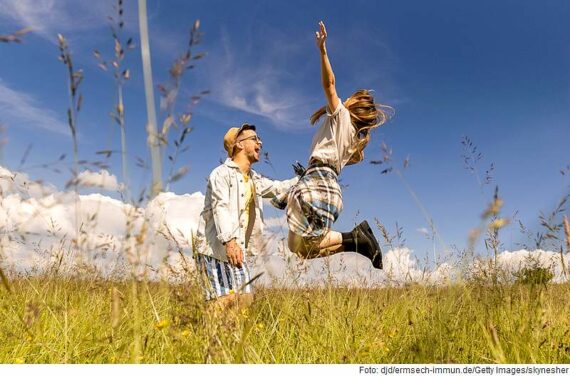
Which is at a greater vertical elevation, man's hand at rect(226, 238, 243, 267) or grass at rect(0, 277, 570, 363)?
man's hand at rect(226, 238, 243, 267)

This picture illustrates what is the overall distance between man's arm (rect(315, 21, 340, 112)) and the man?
2.29 feet

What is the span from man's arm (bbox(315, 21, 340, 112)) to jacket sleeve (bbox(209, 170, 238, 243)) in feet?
3.43

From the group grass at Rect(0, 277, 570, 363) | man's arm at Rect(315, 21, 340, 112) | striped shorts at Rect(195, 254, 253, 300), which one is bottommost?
grass at Rect(0, 277, 570, 363)

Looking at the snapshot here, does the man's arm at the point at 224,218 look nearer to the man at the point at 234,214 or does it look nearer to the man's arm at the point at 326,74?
the man at the point at 234,214

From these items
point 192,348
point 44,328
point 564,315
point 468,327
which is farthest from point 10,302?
point 564,315

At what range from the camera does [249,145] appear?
4.26 metres

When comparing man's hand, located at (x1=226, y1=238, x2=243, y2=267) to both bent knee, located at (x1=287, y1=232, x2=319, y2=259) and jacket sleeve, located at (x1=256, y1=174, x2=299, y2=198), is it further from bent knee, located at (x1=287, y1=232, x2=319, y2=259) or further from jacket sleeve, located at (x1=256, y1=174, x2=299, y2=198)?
jacket sleeve, located at (x1=256, y1=174, x2=299, y2=198)

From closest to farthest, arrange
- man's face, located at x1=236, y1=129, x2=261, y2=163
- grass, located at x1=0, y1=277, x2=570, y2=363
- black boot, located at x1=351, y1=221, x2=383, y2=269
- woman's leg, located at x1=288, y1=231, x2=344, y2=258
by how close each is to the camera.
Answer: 1. grass, located at x1=0, y1=277, x2=570, y2=363
2. woman's leg, located at x1=288, y1=231, x2=344, y2=258
3. man's face, located at x1=236, y1=129, x2=261, y2=163
4. black boot, located at x1=351, y1=221, x2=383, y2=269

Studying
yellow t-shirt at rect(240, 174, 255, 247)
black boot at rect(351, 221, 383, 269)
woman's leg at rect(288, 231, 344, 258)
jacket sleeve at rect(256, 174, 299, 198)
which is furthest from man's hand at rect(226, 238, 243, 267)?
black boot at rect(351, 221, 383, 269)

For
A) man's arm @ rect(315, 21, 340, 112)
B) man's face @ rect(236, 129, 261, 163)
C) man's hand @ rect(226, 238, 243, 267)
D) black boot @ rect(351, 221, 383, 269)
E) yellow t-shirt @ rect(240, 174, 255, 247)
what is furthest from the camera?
black boot @ rect(351, 221, 383, 269)

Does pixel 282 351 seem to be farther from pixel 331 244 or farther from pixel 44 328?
pixel 331 244

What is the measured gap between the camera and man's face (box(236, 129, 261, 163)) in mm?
4254

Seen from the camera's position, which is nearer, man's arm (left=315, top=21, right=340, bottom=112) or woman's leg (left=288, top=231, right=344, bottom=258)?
man's arm (left=315, top=21, right=340, bottom=112)

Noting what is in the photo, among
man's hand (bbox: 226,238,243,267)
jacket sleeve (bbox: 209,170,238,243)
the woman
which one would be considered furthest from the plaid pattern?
man's hand (bbox: 226,238,243,267)
